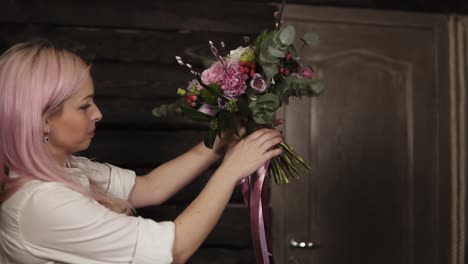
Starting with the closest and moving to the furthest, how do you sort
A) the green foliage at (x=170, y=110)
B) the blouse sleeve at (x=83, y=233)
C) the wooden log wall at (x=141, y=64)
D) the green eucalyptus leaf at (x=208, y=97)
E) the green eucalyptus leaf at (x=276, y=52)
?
the blouse sleeve at (x=83, y=233) < the green eucalyptus leaf at (x=276, y=52) < the green eucalyptus leaf at (x=208, y=97) < the green foliage at (x=170, y=110) < the wooden log wall at (x=141, y=64)

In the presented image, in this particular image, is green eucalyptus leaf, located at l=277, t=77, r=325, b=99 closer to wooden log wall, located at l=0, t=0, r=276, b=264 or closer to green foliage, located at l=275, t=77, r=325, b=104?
green foliage, located at l=275, t=77, r=325, b=104

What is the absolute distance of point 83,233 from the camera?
4.75 feet

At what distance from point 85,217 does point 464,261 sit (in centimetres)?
256

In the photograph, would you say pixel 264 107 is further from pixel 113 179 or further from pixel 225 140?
pixel 113 179

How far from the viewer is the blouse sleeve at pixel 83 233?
1.44 metres

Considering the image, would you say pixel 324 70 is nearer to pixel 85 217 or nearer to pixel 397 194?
pixel 397 194

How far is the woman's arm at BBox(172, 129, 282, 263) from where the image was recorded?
151cm

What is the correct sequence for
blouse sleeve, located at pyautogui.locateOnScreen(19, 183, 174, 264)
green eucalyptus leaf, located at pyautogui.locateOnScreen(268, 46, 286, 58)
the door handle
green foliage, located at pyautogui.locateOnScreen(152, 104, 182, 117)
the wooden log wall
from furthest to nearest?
the door handle < the wooden log wall < green foliage, located at pyautogui.locateOnScreen(152, 104, 182, 117) < green eucalyptus leaf, located at pyautogui.locateOnScreen(268, 46, 286, 58) < blouse sleeve, located at pyautogui.locateOnScreen(19, 183, 174, 264)

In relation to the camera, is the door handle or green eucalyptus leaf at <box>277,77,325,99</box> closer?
green eucalyptus leaf at <box>277,77,325,99</box>

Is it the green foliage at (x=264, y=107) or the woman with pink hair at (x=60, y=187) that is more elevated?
the green foliage at (x=264, y=107)

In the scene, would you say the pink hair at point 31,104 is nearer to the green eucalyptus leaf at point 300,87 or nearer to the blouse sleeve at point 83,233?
the blouse sleeve at point 83,233

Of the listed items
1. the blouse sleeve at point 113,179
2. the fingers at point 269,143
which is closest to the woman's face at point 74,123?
the blouse sleeve at point 113,179

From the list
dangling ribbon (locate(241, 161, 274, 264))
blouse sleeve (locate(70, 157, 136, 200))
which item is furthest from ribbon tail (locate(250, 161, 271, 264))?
blouse sleeve (locate(70, 157, 136, 200))

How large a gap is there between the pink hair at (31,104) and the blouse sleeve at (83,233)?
0.23ft
